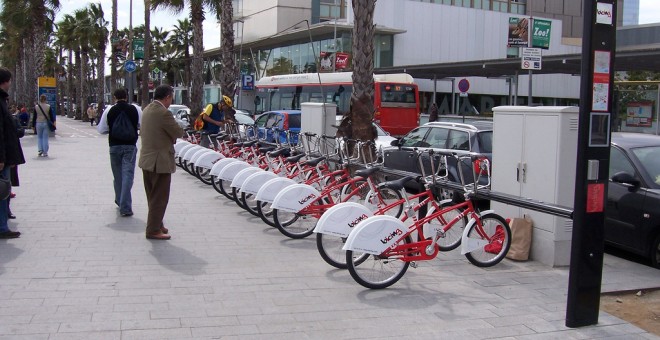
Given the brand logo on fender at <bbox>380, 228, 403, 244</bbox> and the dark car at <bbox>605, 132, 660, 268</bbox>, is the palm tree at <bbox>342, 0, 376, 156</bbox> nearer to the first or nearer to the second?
the dark car at <bbox>605, 132, 660, 268</bbox>

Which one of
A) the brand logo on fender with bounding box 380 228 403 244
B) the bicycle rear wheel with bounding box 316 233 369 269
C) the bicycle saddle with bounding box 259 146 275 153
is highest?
the bicycle saddle with bounding box 259 146 275 153

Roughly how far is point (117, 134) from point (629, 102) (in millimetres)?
19534

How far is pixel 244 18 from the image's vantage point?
56.3 metres

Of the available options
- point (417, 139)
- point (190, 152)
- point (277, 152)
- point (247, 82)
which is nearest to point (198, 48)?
point (247, 82)

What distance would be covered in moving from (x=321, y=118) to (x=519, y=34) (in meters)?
6.08

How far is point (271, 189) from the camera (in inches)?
325

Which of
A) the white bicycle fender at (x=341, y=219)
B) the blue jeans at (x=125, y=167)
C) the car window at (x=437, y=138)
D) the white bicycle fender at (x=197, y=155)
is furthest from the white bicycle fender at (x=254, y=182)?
the car window at (x=437, y=138)

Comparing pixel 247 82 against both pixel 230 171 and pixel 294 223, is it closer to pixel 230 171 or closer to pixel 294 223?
pixel 230 171

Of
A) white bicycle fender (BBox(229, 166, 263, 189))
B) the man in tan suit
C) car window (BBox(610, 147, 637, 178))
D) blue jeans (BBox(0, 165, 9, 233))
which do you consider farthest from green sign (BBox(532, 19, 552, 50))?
blue jeans (BBox(0, 165, 9, 233))

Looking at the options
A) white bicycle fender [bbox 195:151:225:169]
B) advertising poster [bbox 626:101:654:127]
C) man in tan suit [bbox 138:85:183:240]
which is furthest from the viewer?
advertising poster [bbox 626:101:654:127]

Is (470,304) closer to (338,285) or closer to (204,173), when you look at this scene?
(338,285)

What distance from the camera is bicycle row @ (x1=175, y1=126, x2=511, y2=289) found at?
5.99 meters

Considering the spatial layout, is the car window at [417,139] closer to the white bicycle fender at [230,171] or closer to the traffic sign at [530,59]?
the traffic sign at [530,59]

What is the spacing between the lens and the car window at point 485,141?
36.7 ft
